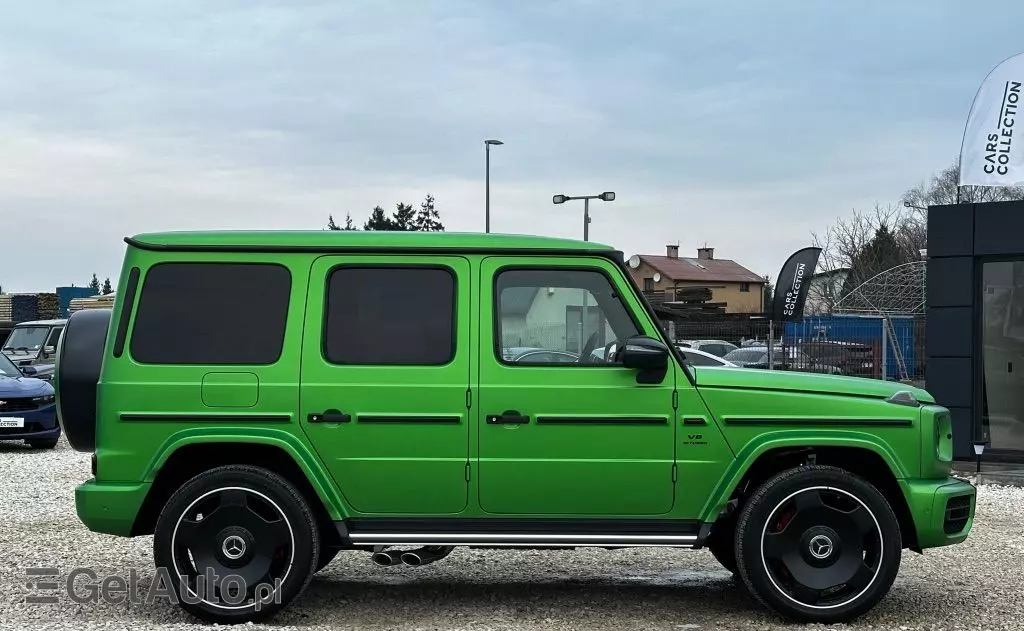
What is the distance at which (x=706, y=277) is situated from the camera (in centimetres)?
8369

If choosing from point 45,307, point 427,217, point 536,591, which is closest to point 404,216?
point 427,217

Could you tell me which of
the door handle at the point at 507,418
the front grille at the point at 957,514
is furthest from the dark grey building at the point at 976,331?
the door handle at the point at 507,418

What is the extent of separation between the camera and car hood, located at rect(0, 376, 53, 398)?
1538 centimetres

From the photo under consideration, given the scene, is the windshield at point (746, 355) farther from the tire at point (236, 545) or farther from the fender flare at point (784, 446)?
the tire at point (236, 545)

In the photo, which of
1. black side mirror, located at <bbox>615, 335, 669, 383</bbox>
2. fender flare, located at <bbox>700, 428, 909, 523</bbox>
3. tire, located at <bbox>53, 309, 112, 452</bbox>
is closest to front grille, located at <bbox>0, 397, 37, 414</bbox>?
tire, located at <bbox>53, 309, 112, 452</bbox>

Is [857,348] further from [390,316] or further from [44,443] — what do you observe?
[390,316]

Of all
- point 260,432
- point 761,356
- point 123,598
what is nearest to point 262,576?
point 260,432

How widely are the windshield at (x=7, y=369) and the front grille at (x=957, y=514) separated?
1406 centimetres

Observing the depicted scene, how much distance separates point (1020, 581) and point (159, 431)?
18.4ft

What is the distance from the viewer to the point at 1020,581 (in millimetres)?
7332

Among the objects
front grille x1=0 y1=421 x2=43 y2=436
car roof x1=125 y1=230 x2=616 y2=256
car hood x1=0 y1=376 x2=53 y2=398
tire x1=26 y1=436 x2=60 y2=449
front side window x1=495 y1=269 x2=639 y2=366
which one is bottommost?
→ tire x1=26 y1=436 x2=60 y2=449

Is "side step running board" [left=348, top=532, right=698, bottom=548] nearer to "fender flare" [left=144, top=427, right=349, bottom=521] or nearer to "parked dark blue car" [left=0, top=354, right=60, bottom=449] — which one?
"fender flare" [left=144, top=427, right=349, bottom=521]

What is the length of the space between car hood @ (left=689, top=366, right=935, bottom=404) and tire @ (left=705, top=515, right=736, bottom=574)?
0.85 metres

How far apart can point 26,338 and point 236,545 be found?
18.3 metres
